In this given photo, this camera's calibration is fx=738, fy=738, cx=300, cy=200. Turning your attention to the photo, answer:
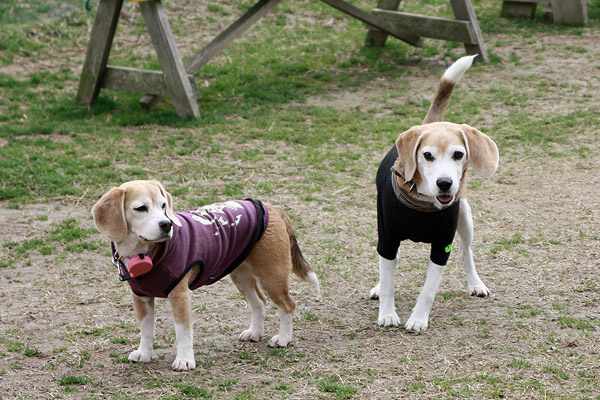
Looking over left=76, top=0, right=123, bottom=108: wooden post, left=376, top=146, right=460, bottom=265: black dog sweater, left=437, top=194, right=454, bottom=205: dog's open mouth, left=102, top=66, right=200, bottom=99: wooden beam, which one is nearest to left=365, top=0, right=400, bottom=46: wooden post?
left=102, top=66, right=200, bottom=99: wooden beam

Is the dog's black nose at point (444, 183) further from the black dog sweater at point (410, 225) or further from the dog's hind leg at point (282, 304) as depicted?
the dog's hind leg at point (282, 304)

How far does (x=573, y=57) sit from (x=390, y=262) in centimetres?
712

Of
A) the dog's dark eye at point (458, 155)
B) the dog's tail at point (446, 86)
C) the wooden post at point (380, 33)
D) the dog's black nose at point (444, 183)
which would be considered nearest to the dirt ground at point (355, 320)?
the dog's black nose at point (444, 183)

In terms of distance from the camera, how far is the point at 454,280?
5.33 meters

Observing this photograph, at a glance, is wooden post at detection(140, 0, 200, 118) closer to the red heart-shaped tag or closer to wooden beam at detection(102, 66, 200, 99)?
wooden beam at detection(102, 66, 200, 99)

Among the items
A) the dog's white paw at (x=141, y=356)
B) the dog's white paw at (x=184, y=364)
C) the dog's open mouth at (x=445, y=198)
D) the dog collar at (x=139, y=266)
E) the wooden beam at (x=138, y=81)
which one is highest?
the dog's open mouth at (x=445, y=198)

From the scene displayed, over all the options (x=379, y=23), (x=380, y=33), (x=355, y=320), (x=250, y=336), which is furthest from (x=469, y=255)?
(x=380, y=33)

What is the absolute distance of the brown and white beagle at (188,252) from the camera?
389 centimetres

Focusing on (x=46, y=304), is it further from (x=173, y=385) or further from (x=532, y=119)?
(x=532, y=119)

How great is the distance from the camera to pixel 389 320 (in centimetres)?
461

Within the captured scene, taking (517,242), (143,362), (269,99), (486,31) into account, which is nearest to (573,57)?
(486,31)

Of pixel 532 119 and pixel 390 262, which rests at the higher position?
pixel 390 262

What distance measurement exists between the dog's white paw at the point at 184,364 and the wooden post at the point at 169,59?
5175 millimetres

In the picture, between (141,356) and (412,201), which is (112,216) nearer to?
(141,356)
